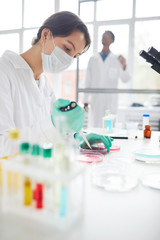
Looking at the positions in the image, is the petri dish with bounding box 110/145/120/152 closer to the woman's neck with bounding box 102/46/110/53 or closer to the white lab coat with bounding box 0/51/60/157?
the white lab coat with bounding box 0/51/60/157

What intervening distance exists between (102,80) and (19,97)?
6.61 ft

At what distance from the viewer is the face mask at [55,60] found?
4.94 feet

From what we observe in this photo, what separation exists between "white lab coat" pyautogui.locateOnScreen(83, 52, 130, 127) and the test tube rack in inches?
106

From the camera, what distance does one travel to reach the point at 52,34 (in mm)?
1455

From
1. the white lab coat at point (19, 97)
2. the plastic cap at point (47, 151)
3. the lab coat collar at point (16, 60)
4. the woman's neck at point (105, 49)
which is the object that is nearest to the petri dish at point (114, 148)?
the white lab coat at point (19, 97)

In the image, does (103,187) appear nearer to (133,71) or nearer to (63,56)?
(63,56)

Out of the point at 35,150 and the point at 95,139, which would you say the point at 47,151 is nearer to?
the point at 35,150

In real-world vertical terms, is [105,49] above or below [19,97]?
above

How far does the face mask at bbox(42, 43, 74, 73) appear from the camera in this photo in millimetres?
1506

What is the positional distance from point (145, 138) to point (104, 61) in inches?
72.6

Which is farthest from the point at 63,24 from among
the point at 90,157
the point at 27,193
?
the point at 27,193

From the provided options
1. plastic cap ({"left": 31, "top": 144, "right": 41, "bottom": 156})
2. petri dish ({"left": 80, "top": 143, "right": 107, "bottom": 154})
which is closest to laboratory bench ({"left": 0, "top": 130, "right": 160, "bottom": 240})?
plastic cap ({"left": 31, "top": 144, "right": 41, "bottom": 156})

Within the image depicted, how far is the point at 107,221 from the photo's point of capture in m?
0.60

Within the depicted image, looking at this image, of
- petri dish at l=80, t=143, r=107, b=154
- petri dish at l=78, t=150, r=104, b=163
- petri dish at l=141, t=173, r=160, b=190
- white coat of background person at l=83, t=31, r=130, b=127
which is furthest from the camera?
white coat of background person at l=83, t=31, r=130, b=127
